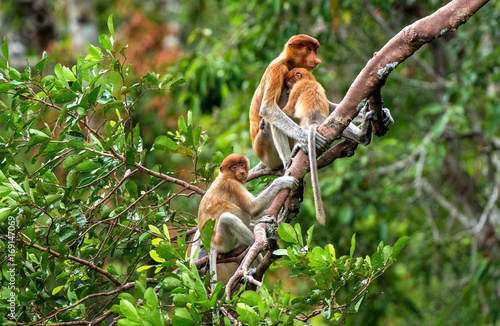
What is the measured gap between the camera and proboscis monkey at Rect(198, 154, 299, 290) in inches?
110

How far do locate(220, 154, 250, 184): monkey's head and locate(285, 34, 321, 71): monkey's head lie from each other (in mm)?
807

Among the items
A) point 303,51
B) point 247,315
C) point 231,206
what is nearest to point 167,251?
point 247,315

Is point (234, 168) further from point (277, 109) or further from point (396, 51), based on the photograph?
point (396, 51)

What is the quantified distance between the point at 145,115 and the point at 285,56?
609cm

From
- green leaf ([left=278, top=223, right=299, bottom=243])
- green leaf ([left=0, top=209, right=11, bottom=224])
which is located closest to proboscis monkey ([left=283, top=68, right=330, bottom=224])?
green leaf ([left=278, top=223, right=299, bottom=243])

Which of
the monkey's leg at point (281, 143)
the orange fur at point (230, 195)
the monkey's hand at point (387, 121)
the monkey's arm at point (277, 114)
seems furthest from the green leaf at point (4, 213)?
the monkey's hand at point (387, 121)

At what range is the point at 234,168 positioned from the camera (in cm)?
312

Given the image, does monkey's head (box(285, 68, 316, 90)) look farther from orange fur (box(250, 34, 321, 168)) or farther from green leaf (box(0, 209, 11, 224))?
green leaf (box(0, 209, 11, 224))

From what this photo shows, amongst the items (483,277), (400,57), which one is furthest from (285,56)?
(483,277)

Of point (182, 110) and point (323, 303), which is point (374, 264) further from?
point (182, 110)

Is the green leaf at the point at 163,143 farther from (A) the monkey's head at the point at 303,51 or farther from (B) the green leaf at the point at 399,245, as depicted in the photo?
(A) the monkey's head at the point at 303,51

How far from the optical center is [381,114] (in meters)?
2.70

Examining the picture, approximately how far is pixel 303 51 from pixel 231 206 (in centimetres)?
114

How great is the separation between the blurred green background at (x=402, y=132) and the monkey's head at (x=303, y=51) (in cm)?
160
